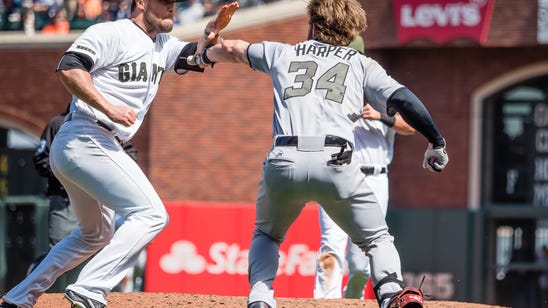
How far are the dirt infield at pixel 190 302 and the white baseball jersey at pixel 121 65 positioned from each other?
4.89ft

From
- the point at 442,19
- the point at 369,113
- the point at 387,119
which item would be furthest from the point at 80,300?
the point at 442,19

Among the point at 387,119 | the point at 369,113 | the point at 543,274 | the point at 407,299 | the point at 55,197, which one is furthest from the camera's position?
the point at 543,274

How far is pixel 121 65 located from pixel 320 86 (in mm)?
1280

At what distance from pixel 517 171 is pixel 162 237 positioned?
7.20 meters

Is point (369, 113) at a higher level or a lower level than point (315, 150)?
higher

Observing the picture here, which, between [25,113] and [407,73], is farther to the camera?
[25,113]

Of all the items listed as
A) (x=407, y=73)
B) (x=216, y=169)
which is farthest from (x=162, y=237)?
(x=407, y=73)

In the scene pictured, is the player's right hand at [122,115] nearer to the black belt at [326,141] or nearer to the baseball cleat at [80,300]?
the black belt at [326,141]

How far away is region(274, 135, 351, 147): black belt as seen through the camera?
6.03 meters

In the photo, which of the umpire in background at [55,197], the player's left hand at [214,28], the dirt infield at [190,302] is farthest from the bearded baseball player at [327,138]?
the umpire in background at [55,197]

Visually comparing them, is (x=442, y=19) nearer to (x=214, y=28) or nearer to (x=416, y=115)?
Result: (x=214, y=28)

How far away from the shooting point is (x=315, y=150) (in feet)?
19.7

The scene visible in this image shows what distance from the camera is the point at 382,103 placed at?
6.15 meters

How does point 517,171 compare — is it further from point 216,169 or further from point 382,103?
point 382,103
